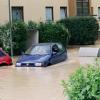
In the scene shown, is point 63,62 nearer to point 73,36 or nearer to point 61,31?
point 61,31

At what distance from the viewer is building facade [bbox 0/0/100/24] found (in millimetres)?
37312

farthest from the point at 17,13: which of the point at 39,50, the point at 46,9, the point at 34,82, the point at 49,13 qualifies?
the point at 34,82

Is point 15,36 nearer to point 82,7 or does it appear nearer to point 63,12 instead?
point 63,12

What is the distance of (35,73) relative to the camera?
75.9 feet

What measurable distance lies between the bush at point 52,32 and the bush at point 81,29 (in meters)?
3.63

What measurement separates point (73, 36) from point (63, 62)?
12.1m

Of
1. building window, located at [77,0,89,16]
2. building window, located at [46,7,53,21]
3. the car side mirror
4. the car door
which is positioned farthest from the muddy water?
building window, located at [77,0,89,16]

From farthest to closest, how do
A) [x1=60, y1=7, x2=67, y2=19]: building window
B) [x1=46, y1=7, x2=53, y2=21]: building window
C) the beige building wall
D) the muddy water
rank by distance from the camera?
[x1=60, y1=7, x2=67, y2=19]: building window, [x1=46, y1=7, x2=53, y2=21]: building window, the beige building wall, the muddy water

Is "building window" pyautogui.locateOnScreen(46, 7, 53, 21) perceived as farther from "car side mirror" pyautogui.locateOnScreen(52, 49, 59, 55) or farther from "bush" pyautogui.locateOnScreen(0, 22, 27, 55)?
"car side mirror" pyautogui.locateOnScreen(52, 49, 59, 55)

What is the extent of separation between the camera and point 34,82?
62.6 feet

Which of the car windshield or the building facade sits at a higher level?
the building facade

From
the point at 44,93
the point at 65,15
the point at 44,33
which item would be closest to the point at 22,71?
the point at 44,93

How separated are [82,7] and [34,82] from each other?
26.9m

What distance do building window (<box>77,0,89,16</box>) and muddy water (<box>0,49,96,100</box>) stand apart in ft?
55.5
